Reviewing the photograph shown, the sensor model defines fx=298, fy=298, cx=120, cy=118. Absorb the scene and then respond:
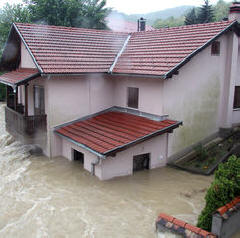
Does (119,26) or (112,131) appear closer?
(112,131)

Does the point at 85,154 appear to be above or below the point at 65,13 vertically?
below

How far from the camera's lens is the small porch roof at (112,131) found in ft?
35.1

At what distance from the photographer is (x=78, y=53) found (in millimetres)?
14039

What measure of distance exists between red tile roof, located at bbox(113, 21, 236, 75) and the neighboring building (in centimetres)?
5

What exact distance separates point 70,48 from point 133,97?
151 inches

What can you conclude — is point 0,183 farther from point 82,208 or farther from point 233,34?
point 233,34

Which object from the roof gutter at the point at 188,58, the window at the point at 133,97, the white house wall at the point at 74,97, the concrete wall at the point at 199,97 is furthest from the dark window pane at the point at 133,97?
the roof gutter at the point at 188,58

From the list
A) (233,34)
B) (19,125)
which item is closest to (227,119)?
(233,34)

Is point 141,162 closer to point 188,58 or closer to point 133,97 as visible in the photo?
point 133,97

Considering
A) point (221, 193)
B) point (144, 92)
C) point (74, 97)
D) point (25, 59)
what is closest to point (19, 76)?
point (25, 59)

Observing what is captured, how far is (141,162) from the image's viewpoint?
40.0 feet

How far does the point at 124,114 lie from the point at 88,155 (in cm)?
300

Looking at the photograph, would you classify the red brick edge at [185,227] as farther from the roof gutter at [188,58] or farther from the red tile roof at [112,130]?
the roof gutter at [188,58]

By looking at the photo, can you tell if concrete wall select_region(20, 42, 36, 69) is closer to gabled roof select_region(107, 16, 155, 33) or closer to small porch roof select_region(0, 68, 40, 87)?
small porch roof select_region(0, 68, 40, 87)
